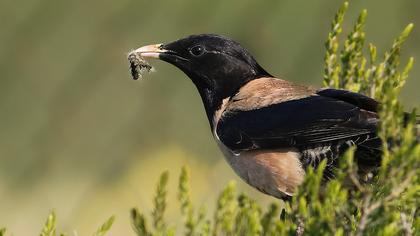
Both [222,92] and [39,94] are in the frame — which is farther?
[39,94]

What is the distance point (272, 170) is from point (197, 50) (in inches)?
48.3

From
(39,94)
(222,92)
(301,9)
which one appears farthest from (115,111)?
(222,92)

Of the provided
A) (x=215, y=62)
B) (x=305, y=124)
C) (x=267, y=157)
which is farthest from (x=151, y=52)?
(x=305, y=124)

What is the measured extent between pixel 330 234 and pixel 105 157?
204 inches

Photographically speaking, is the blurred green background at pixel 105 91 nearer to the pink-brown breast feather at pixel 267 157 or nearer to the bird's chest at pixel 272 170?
the pink-brown breast feather at pixel 267 157

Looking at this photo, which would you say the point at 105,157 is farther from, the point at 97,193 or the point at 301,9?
the point at 301,9

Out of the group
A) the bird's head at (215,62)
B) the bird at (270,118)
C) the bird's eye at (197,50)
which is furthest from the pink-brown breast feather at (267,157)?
the bird's eye at (197,50)

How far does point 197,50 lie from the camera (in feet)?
18.8

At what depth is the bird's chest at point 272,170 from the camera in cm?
473

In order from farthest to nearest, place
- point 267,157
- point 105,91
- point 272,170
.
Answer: point 105,91 < point 267,157 < point 272,170

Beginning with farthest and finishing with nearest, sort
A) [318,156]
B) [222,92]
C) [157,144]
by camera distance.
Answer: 1. [157,144]
2. [222,92]
3. [318,156]

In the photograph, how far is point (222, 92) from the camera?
5699mm

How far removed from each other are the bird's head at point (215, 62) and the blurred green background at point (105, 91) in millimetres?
2114

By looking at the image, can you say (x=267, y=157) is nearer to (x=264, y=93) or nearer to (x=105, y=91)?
(x=264, y=93)
